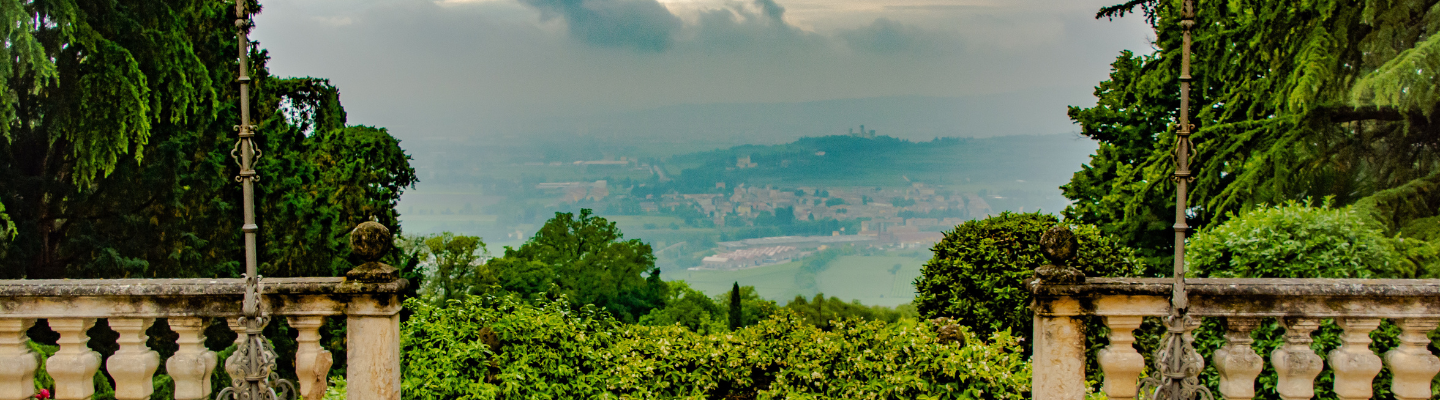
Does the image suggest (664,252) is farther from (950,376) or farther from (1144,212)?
(950,376)

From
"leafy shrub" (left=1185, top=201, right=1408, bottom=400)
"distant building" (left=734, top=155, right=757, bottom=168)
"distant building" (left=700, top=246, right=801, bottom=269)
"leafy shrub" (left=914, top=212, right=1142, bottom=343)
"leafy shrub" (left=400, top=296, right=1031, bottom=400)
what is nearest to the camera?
"leafy shrub" (left=400, top=296, right=1031, bottom=400)

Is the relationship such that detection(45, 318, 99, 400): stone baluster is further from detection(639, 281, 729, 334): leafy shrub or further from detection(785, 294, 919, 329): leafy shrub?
detection(785, 294, 919, 329): leafy shrub

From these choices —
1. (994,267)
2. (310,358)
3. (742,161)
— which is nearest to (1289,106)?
(994,267)

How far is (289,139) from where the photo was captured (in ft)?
41.8

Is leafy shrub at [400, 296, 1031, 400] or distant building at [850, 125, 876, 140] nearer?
leafy shrub at [400, 296, 1031, 400]

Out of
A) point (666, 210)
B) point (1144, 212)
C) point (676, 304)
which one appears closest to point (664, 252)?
point (666, 210)

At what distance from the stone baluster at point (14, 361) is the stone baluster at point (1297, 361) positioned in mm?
4799

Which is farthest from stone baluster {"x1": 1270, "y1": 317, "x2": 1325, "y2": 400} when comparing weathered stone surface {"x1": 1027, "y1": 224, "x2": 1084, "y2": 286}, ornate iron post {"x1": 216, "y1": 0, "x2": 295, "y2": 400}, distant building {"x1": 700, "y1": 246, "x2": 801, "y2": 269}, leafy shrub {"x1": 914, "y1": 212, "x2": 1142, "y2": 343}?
distant building {"x1": 700, "y1": 246, "x2": 801, "y2": 269}

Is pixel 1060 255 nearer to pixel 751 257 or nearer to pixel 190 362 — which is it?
pixel 190 362

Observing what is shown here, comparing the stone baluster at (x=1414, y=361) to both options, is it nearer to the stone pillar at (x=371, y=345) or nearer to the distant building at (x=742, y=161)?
the stone pillar at (x=371, y=345)

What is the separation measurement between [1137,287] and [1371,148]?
402 inches

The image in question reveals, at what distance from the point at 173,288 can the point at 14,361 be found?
718 mm

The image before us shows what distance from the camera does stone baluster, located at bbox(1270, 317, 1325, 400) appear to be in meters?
2.99

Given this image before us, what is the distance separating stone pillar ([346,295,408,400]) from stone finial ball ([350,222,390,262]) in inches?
6.7
